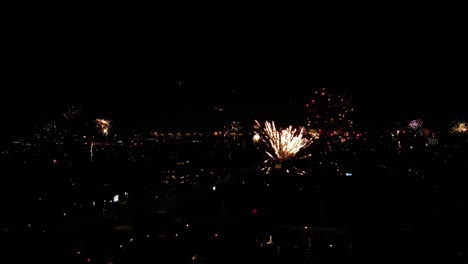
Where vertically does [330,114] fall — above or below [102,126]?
above

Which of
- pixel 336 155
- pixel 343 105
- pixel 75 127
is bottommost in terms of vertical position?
pixel 336 155

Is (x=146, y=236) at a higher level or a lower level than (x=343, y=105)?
lower

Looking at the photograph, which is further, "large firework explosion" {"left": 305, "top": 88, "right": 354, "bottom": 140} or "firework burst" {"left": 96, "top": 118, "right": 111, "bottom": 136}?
"firework burst" {"left": 96, "top": 118, "right": 111, "bottom": 136}

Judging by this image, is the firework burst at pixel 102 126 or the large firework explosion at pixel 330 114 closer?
the large firework explosion at pixel 330 114

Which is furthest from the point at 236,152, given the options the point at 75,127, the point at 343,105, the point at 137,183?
the point at 343,105

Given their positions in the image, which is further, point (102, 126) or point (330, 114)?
point (102, 126)

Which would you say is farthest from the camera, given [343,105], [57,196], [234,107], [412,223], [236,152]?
[234,107]

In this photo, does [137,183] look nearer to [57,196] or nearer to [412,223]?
[57,196]

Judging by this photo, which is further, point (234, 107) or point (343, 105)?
point (234, 107)
